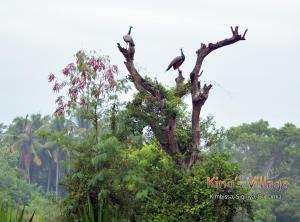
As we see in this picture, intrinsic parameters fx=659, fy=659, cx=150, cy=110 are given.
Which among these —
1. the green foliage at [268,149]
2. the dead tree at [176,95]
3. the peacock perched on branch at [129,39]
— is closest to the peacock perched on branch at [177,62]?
the dead tree at [176,95]

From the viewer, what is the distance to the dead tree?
1250 cm

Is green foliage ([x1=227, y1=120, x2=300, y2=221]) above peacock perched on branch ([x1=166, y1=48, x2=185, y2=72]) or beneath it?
above

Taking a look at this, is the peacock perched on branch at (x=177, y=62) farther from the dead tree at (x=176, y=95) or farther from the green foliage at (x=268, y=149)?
the green foliage at (x=268, y=149)

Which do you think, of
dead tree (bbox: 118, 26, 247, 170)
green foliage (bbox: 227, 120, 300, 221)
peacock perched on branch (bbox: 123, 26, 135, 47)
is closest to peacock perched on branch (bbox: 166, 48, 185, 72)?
dead tree (bbox: 118, 26, 247, 170)

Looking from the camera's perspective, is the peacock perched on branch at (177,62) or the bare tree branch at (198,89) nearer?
the bare tree branch at (198,89)

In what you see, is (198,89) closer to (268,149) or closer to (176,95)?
(176,95)

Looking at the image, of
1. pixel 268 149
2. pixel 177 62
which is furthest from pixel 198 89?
pixel 268 149

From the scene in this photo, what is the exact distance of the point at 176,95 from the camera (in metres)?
13.6

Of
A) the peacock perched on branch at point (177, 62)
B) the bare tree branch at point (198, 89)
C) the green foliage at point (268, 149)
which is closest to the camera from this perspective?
the bare tree branch at point (198, 89)

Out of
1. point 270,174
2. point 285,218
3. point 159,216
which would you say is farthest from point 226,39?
point 270,174

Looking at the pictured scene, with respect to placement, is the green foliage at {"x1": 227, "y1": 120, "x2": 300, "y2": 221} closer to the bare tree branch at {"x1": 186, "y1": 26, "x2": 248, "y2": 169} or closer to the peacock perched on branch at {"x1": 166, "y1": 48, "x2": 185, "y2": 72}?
the peacock perched on branch at {"x1": 166, "y1": 48, "x2": 185, "y2": 72}

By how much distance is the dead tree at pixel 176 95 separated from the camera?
12.5 m

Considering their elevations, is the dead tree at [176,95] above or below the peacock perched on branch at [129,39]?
below

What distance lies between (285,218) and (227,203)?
86.0ft
